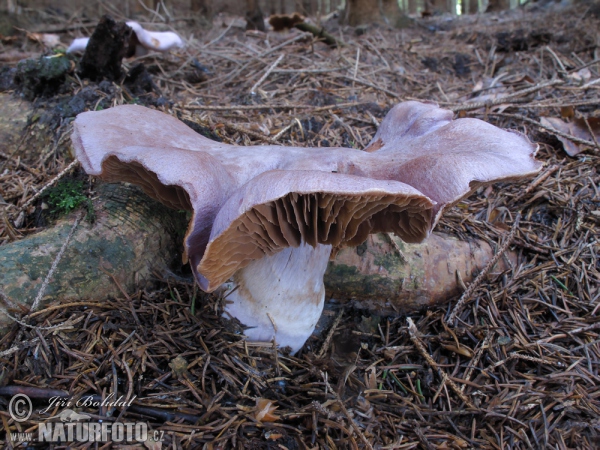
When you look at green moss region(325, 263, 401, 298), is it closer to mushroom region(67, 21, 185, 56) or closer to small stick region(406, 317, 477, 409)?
small stick region(406, 317, 477, 409)

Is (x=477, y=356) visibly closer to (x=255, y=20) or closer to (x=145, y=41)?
(x=145, y=41)

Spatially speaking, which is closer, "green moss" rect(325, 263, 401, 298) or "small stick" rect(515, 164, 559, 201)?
"green moss" rect(325, 263, 401, 298)

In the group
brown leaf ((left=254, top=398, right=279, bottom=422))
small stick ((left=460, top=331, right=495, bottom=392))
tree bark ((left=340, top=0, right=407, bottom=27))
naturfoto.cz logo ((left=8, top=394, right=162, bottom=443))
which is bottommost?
small stick ((left=460, top=331, right=495, bottom=392))

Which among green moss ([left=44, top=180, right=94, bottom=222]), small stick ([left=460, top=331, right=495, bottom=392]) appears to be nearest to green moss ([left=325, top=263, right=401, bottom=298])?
small stick ([left=460, top=331, right=495, bottom=392])

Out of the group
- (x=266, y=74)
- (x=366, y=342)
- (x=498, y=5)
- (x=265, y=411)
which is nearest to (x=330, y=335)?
(x=366, y=342)

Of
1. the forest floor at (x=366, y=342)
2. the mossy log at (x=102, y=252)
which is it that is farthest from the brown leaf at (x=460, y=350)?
the mossy log at (x=102, y=252)

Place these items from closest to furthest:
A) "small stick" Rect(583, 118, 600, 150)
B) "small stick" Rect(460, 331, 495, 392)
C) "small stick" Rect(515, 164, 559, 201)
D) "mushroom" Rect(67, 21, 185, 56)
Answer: "small stick" Rect(460, 331, 495, 392)
"small stick" Rect(515, 164, 559, 201)
"small stick" Rect(583, 118, 600, 150)
"mushroom" Rect(67, 21, 185, 56)

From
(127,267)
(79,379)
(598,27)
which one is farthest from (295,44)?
(79,379)

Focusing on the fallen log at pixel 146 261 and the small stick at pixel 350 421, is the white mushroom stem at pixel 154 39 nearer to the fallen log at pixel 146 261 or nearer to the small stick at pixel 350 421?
the fallen log at pixel 146 261
